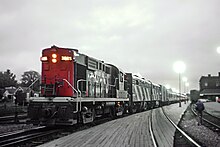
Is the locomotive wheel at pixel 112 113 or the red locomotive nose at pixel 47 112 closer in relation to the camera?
the red locomotive nose at pixel 47 112

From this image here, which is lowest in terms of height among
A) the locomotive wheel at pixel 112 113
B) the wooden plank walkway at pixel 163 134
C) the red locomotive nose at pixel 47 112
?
the wooden plank walkway at pixel 163 134

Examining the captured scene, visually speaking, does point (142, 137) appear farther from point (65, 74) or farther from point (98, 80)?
point (98, 80)

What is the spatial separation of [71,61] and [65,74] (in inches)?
30.7

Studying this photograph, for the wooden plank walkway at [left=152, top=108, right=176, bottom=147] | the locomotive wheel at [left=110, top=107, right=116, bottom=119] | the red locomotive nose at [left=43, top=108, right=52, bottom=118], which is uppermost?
the red locomotive nose at [left=43, top=108, right=52, bottom=118]

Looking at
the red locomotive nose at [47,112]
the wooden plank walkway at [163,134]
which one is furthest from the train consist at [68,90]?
the wooden plank walkway at [163,134]

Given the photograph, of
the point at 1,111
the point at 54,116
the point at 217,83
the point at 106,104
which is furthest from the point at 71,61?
the point at 217,83

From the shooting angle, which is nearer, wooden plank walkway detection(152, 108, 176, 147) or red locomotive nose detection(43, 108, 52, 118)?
wooden plank walkway detection(152, 108, 176, 147)

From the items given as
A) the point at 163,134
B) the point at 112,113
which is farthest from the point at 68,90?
the point at 112,113

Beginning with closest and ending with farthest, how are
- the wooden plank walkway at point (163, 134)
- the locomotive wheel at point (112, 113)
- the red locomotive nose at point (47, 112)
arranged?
the wooden plank walkway at point (163, 134)
the red locomotive nose at point (47, 112)
the locomotive wheel at point (112, 113)

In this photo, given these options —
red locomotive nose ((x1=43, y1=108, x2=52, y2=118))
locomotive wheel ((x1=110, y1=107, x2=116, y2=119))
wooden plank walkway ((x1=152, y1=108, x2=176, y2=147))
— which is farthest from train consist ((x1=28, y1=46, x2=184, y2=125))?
wooden plank walkway ((x1=152, y1=108, x2=176, y2=147))

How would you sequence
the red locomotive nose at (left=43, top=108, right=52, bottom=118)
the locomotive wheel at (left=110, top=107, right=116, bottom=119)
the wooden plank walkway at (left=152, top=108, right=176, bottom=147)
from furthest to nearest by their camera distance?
the locomotive wheel at (left=110, top=107, right=116, bottom=119) < the red locomotive nose at (left=43, top=108, right=52, bottom=118) < the wooden plank walkway at (left=152, top=108, right=176, bottom=147)

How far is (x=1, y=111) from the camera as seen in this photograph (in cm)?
2694

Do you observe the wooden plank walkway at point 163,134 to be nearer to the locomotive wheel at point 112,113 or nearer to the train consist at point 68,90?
the train consist at point 68,90

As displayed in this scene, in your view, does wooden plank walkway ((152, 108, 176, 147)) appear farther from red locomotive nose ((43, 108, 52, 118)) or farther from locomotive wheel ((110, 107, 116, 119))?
red locomotive nose ((43, 108, 52, 118))
